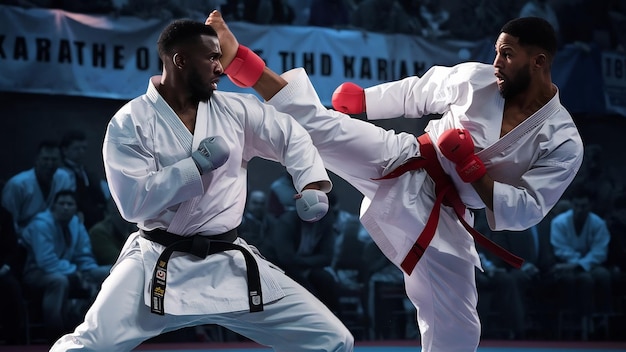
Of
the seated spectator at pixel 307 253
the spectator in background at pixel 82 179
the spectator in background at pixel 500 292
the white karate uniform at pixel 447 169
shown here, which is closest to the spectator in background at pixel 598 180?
the spectator in background at pixel 500 292

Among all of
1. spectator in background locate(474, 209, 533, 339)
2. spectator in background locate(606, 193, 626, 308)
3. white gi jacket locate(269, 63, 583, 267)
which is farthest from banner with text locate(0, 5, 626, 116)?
white gi jacket locate(269, 63, 583, 267)

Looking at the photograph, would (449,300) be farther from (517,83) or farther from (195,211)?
(195,211)

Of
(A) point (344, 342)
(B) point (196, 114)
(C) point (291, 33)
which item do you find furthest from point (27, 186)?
(A) point (344, 342)

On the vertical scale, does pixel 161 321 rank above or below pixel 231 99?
below

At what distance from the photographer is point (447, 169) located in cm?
329

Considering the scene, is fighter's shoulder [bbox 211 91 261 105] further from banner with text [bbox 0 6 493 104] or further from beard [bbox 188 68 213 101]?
banner with text [bbox 0 6 493 104]

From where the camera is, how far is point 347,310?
616 centimetres

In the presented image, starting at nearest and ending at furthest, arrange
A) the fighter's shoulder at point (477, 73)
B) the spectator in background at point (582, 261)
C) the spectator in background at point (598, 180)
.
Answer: the fighter's shoulder at point (477, 73) → the spectator in background at point (582, 261) → the spectator in background at point (598, 180)

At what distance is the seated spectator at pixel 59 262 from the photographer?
5438 mm

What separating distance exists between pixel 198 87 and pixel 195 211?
432 mm

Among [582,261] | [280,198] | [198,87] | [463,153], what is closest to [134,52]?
[280,198]

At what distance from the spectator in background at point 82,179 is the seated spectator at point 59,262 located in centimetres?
9

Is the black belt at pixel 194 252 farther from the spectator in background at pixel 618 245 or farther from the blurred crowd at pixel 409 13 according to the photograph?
the spectator in background at pixel 618 245

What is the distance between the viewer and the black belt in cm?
242
